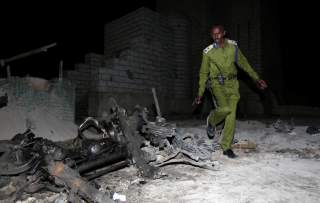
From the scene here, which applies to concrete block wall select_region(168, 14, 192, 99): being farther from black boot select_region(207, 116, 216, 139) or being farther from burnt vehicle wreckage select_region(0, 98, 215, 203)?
burnt vehicle wreckage select_region(0, 98, 215, 203)

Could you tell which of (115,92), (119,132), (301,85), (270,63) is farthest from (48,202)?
(301,85)

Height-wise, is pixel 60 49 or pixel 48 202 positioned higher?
pixel 60 49

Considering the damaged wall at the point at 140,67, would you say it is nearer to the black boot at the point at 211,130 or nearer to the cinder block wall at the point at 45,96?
Result: the cinder block wall at the point at 45,96

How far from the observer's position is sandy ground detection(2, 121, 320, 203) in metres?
2.19

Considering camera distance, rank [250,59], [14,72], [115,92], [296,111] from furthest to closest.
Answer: [14,72] → [250,59] → [296,111] → [115,92]

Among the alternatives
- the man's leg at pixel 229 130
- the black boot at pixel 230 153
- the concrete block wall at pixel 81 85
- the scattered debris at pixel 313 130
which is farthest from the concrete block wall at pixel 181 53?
the black boot at pixel 230 153

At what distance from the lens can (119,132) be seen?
3.20m

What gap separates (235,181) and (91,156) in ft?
4.48

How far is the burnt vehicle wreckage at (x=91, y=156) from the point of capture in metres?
2.19

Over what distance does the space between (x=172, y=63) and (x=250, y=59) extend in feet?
8.03

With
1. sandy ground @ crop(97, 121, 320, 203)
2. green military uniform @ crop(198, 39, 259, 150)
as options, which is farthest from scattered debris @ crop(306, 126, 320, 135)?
green military uniform @ crop(198, 39, 259, 150)

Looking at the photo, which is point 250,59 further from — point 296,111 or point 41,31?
point 41,31

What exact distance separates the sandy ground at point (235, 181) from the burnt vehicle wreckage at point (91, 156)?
0.10 meters

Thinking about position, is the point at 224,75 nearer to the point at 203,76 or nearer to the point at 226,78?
the point at 226,78
